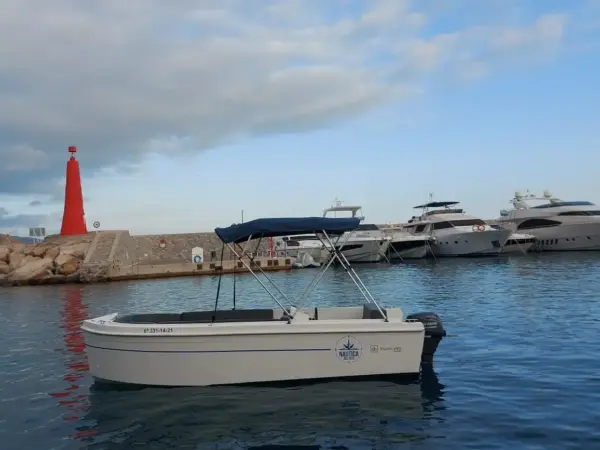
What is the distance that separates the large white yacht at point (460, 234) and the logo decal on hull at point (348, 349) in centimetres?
4079

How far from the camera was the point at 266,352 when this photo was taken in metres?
8.89

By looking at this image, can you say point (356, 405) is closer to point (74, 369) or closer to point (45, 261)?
point (74, 369)

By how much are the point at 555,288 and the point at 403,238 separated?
27.2 metres

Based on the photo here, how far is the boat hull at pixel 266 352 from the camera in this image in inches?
347

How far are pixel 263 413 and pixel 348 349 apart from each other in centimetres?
171

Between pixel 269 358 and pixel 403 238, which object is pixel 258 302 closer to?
pixel 269 358

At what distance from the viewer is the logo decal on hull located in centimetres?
895

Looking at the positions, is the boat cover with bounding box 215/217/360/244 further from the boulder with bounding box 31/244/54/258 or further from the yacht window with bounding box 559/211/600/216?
the yacht window with bounding box 559/211/600/216

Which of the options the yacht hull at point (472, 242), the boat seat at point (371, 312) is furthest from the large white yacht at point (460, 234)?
the boat seat at point (371, 312)

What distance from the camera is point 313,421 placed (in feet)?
25.7

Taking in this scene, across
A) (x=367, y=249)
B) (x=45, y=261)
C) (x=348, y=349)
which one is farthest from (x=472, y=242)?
(x=348, y=349)

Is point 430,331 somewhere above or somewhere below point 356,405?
above

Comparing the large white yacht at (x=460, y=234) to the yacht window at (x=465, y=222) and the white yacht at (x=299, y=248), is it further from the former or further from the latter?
the white yacht at (x=299, y=248)

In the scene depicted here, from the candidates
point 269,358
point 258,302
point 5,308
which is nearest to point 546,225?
point 258,302
